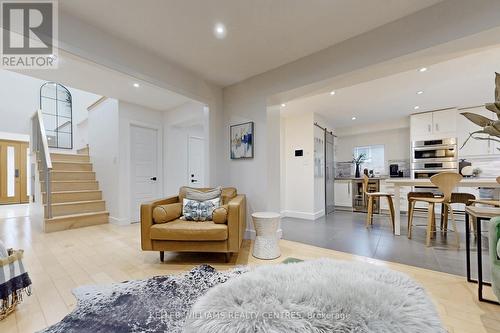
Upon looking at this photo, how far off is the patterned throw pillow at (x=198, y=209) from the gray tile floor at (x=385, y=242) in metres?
1.38

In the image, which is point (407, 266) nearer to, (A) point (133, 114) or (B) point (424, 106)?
(B) point (424, 106)

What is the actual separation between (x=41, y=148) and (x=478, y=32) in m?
6.24

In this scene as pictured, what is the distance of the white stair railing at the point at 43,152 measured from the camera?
12.1 ft

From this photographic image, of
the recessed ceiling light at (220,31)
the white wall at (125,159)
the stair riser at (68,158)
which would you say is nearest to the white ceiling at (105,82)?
the white wall at (125,159)

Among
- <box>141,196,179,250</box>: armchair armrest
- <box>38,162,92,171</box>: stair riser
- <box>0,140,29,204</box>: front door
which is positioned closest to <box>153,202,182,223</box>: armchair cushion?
<box>141,196,179,250</box>: armchair armrest

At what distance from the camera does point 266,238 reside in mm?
2582

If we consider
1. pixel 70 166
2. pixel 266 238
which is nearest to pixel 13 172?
pixel 70 166

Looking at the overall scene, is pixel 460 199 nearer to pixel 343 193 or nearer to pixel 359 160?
pixel 343 193

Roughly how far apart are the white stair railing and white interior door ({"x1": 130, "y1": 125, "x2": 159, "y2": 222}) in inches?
48.9

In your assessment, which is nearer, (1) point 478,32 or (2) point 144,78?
(1) point 478,32

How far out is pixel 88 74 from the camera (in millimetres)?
3061

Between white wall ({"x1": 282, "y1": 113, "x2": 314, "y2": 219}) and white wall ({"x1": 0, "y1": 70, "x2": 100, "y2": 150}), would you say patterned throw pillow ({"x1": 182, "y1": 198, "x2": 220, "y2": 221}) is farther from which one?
white wall ({"x1": 0, "y1": 70, "x2": 100, "y2": 150})

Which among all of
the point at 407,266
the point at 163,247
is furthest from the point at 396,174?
the point at 163,247

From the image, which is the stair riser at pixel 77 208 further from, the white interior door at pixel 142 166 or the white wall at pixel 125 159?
the white interior door at pixel 142 166
